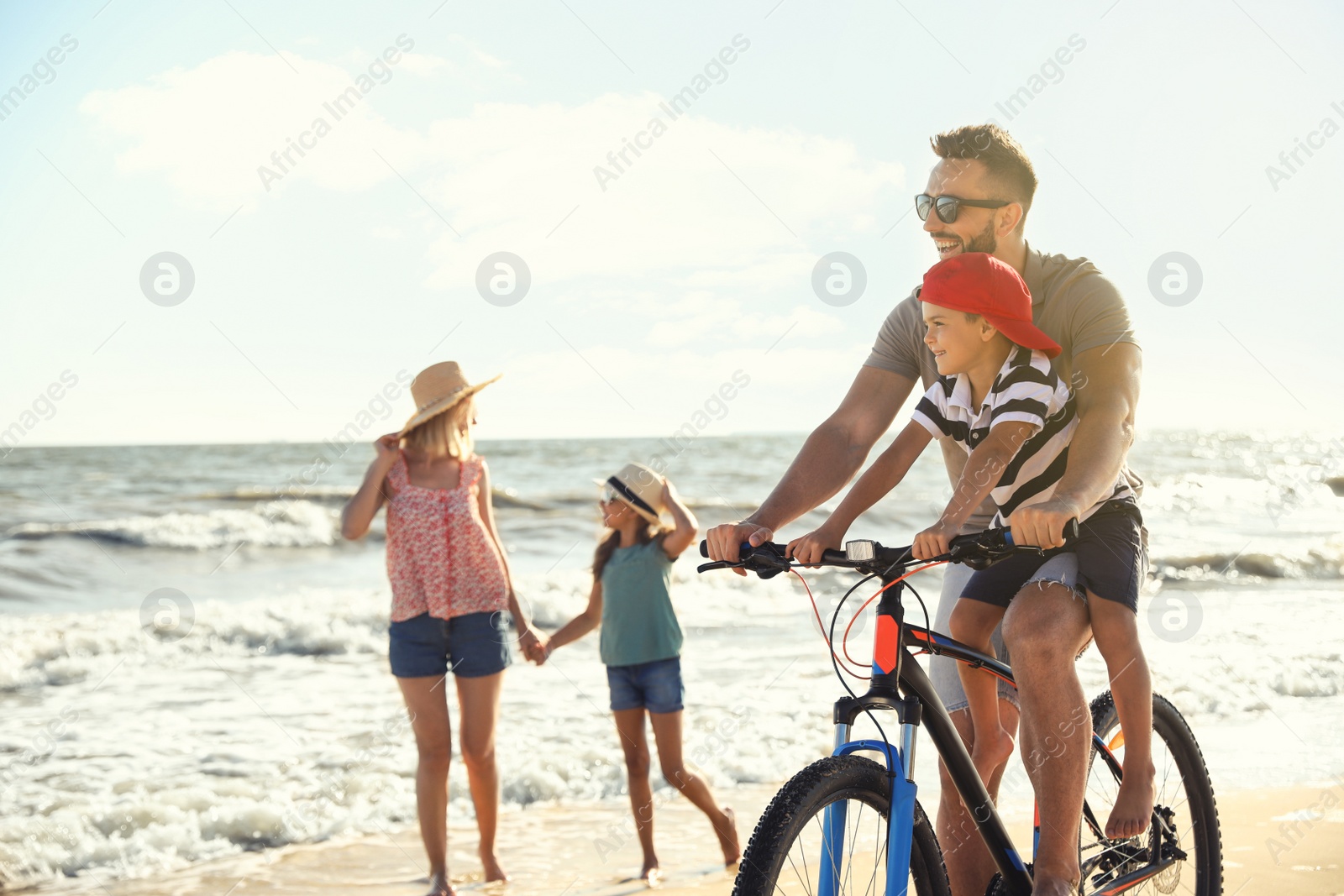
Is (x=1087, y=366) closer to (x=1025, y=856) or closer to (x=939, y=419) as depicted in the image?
(x=939, y=419)

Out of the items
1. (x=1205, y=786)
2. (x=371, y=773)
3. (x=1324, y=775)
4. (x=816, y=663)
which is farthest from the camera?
(x=816, y=663)

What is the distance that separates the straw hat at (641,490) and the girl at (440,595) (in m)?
0.57

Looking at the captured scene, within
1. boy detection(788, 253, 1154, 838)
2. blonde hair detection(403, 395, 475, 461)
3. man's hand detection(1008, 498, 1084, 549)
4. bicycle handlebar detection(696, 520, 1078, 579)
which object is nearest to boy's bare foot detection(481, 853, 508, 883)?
blonde hair detection(403, 395, 475, 461)

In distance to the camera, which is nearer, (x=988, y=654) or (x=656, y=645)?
(x=988, y=654)

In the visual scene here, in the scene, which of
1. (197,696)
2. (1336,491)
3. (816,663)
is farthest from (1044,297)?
(1336,491)

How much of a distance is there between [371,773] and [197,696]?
269 centimetres

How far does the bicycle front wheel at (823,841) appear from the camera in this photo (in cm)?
188

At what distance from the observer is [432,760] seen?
4.45 m

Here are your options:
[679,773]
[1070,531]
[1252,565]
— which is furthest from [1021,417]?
[1252,565]

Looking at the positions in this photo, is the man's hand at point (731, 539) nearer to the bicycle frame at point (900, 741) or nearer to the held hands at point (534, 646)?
the bicycle frame at point (900, 741)

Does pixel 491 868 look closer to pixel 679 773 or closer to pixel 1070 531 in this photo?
pixel 679 773

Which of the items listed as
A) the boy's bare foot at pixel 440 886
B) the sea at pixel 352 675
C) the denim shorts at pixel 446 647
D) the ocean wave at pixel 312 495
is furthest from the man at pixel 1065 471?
the ocean wave at pixel 312 495

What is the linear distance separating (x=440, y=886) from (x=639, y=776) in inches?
35.0

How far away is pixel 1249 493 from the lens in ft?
82.9
